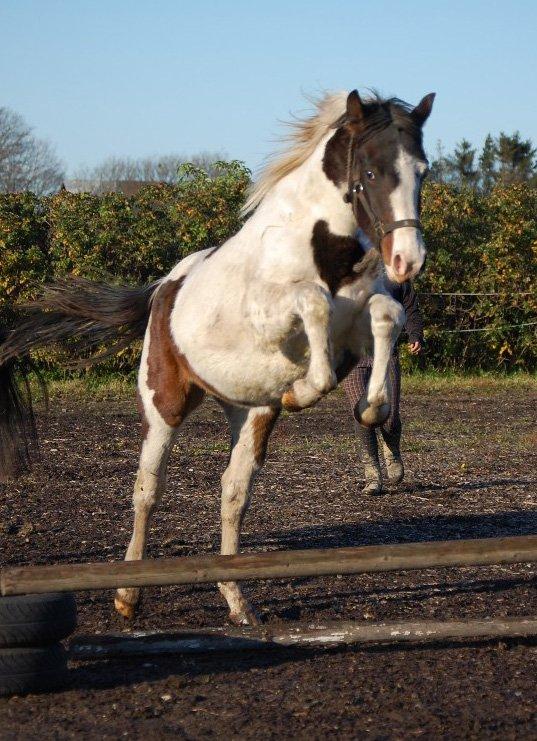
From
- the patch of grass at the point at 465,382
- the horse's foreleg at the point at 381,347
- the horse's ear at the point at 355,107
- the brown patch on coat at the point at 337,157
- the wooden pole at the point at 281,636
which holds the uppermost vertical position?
the horse's ear at the point at 355,107

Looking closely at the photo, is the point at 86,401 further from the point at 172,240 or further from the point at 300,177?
the point at 300,177

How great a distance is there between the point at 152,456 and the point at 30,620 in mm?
1991

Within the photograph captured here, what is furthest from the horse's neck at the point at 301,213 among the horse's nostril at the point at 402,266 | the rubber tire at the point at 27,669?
the rubber tire at the point at 27,669

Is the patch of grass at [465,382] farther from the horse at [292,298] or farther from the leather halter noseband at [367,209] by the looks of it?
the leather halter noseband at [367,209]

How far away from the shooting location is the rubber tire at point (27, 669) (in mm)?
4406

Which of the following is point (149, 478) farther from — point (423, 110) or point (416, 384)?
point (416, 384)

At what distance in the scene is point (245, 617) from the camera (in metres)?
5.71

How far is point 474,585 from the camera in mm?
6418

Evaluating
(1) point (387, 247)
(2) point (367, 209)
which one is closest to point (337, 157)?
(2) point (367, 209)

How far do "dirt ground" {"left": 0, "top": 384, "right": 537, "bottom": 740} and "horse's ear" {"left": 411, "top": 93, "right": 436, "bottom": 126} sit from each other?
2.42 metres

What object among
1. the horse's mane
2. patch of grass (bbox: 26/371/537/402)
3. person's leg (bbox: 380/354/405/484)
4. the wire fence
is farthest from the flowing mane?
the wire fence

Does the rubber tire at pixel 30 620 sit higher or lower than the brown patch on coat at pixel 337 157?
lower

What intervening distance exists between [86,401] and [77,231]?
2624 mm

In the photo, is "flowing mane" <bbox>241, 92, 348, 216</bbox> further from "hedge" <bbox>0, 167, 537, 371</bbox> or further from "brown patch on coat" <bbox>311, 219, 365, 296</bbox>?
"hedge" <bbox>0, 167, 537, 371</bbox>
